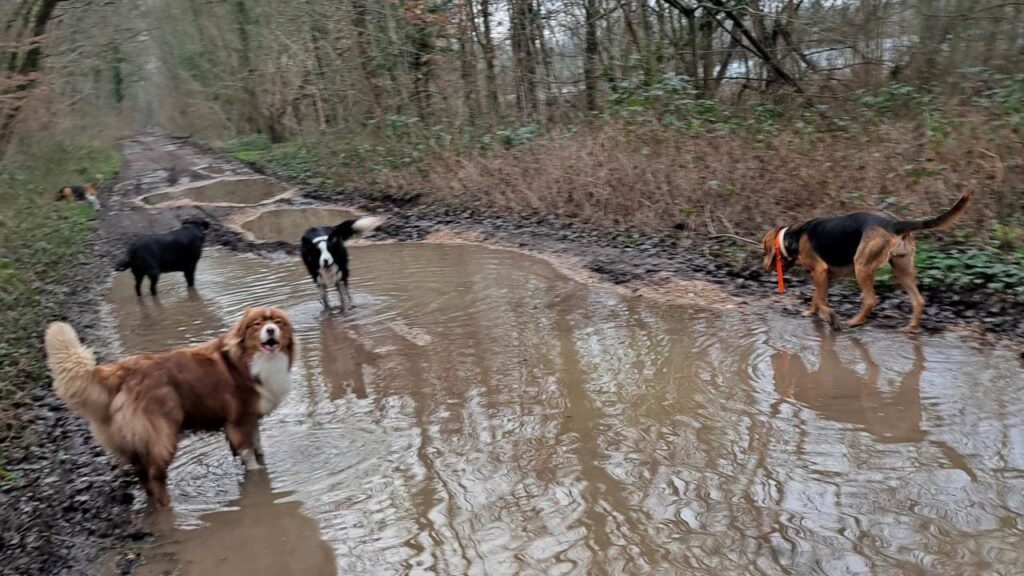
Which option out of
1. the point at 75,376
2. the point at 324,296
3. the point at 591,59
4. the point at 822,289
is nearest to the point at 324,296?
the point at 324,296

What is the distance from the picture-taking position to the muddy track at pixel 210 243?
4.61m

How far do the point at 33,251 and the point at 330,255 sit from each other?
6.89 metres

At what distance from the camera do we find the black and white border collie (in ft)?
30.9

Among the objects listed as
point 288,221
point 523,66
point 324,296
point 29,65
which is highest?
point 29,65

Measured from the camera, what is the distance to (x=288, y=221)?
59.0ft

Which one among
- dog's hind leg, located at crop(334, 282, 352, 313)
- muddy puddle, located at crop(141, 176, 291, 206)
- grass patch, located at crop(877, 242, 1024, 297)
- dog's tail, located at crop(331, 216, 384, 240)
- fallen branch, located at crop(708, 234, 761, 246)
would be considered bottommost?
grass patch, located at crop(877, 242, 1024, 297)

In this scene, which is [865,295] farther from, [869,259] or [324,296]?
[324,296]

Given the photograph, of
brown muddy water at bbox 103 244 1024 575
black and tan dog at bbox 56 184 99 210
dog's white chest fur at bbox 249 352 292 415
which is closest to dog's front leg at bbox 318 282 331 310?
brown muddy water at bbox 103 244 1024 575

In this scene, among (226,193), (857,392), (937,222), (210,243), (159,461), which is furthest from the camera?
(226,193)

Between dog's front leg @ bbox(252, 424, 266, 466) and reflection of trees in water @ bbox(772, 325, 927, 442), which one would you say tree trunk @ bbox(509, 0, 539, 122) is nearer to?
reflection of trees in water @ bbox(772, 325, 927, 442)

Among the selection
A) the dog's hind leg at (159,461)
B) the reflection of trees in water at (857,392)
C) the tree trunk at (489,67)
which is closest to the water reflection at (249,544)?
the dog's hind leg at (159,461)

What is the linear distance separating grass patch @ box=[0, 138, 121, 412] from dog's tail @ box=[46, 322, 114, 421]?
2.31m

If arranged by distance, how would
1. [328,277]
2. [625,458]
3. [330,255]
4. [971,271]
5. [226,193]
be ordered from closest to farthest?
[625,458] < [971,271] < [330,255] < [328,277] < [226,193]

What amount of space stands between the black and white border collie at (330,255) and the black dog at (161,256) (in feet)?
9.33
